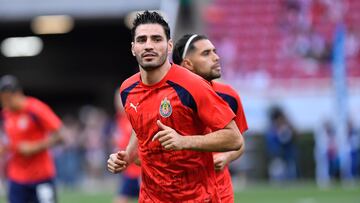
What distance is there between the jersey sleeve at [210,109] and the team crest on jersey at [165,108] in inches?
8.6

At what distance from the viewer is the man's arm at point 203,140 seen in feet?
20.2

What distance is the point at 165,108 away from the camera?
259 inches

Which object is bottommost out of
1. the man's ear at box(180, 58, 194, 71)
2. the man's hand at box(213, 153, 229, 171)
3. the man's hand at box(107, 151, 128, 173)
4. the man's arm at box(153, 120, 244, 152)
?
the man's hand at box(213, 153, 229, 171)

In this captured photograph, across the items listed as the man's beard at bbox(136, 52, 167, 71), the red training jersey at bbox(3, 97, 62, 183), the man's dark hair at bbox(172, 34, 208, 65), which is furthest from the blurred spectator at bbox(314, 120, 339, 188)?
the man's beard at bbox(136, 52, 167, 71)

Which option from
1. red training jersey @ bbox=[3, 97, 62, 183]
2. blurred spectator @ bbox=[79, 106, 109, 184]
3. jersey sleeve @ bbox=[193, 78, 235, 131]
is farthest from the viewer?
blurred spectator @ bbox=[79, 106, 109, 184]

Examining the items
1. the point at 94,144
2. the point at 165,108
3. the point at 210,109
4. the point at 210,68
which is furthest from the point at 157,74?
the point at 94,144

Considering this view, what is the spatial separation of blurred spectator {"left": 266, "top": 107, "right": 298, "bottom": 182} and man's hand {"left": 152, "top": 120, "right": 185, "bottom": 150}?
15.2m

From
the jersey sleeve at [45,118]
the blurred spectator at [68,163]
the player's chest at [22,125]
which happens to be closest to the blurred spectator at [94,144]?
the blurred spectator at [68,163]

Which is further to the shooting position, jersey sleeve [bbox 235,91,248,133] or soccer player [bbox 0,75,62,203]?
soccer player [bbox 0,75,62,203]

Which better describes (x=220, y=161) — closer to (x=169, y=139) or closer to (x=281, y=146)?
(x=169, y=139)

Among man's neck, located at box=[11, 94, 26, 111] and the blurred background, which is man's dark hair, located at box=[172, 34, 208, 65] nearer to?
man's neck, located at box=[11, 94, 26, 111]

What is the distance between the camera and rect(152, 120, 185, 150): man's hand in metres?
6.16

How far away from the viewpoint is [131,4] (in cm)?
2689

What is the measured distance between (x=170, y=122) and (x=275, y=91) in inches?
663
